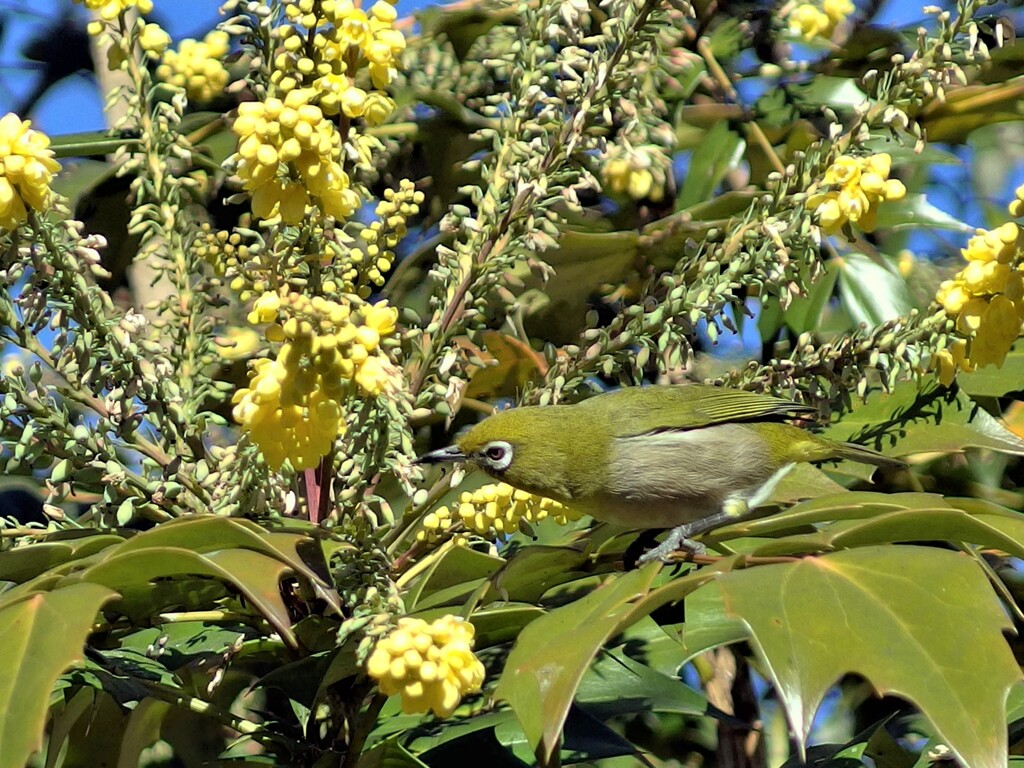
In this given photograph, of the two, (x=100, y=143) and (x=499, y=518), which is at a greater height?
(x=100, y=143)

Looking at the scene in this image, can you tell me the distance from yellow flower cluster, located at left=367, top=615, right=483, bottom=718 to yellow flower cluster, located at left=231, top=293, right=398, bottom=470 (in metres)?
0.22

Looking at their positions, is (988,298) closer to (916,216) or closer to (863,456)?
(863,456)

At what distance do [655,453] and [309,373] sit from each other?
914 millimetres

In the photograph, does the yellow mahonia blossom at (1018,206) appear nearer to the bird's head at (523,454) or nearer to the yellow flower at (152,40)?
the bird's head at (523,454)

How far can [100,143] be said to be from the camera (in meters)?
1.95

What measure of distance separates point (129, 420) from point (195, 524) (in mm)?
223

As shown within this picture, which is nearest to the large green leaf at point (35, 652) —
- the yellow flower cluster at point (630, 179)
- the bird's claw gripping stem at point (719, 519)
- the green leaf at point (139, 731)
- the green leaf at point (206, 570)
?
the green leaf at point (206, 570)

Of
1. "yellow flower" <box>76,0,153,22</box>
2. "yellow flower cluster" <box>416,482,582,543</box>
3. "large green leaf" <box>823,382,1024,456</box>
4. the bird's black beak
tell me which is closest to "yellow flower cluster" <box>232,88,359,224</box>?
"yellow flower" <box>76,0,153,22</box>

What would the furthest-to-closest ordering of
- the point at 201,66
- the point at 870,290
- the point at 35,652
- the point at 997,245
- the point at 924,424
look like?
the point at 870,290 → the point at 201,66 → the point at 924,424 → the point at 997,245 → the point at 35,652

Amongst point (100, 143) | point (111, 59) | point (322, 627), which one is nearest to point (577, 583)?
point (322, 627)

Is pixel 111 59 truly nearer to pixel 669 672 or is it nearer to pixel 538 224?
pixel 538 224

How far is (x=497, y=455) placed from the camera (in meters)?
1.82

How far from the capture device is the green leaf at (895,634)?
985 mm

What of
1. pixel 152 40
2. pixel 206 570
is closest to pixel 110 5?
pixel 152 40
